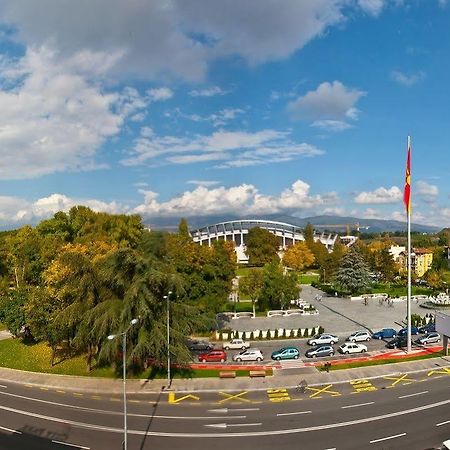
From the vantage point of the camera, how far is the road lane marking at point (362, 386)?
103 feet

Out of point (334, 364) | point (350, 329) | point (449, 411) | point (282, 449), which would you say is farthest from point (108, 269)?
point (350, 329)

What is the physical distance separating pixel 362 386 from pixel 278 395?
6.68 metres

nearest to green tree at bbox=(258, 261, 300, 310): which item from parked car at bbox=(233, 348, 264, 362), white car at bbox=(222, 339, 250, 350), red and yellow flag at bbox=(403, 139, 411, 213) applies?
white car at bbox=(222, 339, 250, 350)

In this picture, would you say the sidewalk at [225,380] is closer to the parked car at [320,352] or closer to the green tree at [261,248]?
the parked car at [320,352]

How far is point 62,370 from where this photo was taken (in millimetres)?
38125

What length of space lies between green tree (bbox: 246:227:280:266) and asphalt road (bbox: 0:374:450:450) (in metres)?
81.4

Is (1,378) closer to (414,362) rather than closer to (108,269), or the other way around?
(108,269)

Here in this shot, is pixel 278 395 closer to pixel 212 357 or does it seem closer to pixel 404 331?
pixel 212 357

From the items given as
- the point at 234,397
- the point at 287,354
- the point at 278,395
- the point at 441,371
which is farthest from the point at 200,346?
the point at 441,371

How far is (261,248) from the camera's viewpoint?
11600 cm

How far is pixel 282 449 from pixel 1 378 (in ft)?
87.8

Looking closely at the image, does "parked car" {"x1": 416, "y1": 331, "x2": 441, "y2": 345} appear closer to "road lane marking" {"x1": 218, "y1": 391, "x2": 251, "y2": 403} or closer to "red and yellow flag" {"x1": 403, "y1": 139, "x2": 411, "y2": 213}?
"red and yellow flag" {"x1": 403, "y1": 139, "x2": 411, "y2": 213}

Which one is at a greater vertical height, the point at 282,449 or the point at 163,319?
the point at 163,319

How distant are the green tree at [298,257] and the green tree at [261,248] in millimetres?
7164
